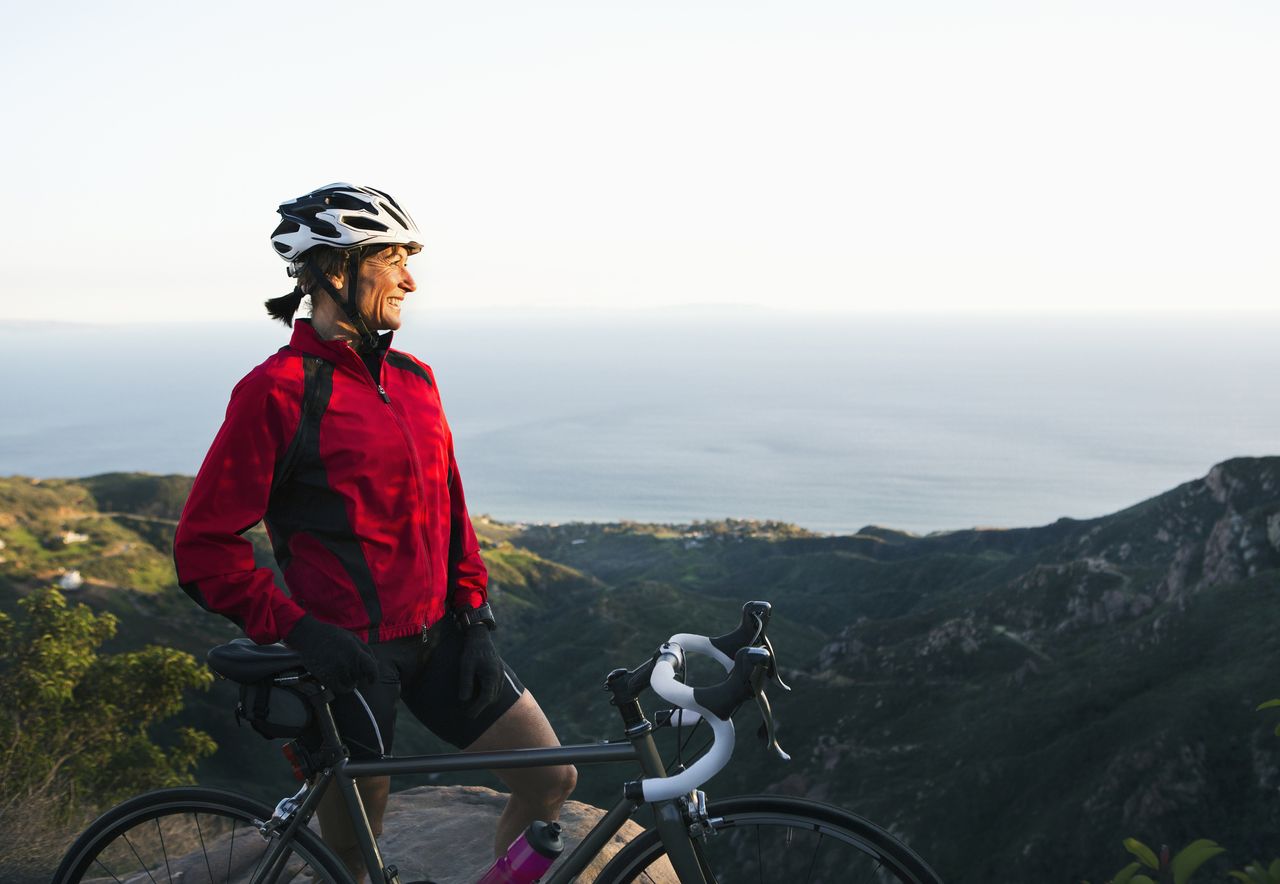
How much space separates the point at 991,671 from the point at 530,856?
46490 millimetres

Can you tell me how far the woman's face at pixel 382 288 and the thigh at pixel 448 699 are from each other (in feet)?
4.51

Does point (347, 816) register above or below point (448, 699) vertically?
below

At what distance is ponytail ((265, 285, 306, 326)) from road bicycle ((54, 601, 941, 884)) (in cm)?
141

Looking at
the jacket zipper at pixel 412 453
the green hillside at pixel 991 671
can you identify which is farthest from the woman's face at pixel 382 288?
the green hillside at pixel 991 671

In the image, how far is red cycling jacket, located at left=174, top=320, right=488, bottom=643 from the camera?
382cm

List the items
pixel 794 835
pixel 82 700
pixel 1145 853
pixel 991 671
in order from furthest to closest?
1. pixel 991 671
2. pixel 82 700
3. pixel 794 835
4. pixel 1145 853

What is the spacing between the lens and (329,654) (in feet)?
12.5

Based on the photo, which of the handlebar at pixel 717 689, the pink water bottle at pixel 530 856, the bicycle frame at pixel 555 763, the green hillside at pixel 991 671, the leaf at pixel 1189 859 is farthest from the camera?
the green hillside at pixel 991 671

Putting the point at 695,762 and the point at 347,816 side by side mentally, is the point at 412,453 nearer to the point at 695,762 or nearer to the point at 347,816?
the point at 347,816

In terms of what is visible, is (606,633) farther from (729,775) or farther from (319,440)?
(319,440)

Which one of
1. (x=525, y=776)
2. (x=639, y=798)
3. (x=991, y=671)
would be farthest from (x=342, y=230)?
(x=991, y=671)

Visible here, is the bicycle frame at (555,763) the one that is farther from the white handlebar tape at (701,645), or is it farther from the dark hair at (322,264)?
the dark hair at (322,264)

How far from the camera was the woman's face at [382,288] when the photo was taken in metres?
4.26

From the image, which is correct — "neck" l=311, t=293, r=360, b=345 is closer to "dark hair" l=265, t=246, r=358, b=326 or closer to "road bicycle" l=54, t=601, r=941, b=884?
"dark hair" l=265, t=246, r=358, b=326
